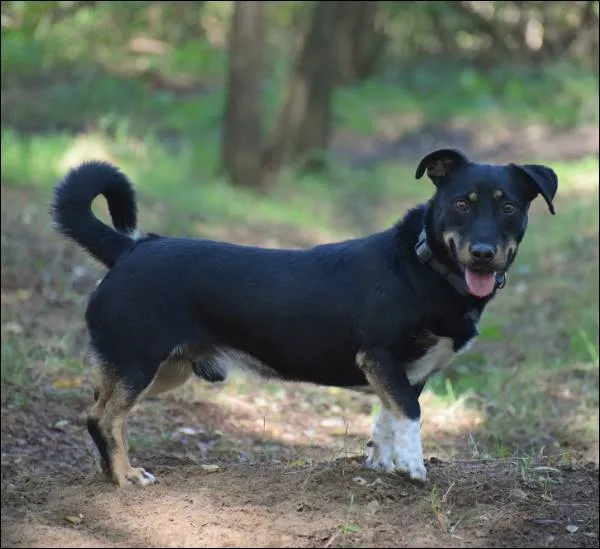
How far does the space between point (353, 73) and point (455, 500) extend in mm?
25885

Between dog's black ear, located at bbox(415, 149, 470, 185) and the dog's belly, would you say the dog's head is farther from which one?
the dog's belly

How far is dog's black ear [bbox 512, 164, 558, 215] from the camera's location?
5.07 metres

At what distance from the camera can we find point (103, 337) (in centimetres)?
529

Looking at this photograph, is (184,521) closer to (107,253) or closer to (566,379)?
(107,253)

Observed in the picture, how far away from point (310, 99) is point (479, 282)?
1351 centimetres

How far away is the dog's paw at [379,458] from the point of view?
5.26 m

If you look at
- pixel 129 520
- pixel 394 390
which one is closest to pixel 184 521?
pixel 129 520

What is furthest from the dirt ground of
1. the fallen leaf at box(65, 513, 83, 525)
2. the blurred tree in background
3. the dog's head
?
the blurred tree in background

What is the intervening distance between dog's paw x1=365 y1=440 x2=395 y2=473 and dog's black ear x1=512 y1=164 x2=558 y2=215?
1449mm

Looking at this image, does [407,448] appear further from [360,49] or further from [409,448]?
[360,49]

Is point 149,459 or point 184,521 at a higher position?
point 184,521

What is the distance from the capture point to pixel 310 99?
1812cm

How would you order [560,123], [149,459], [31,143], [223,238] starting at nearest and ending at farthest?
[149,459] → [223,238] → [31,143] → [560,123]

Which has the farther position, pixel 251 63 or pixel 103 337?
pixel 251 63
